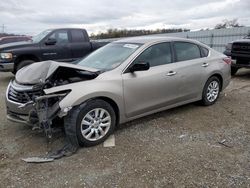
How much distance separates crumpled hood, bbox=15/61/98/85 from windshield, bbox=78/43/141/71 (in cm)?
41

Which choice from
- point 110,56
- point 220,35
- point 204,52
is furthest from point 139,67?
point 220,35

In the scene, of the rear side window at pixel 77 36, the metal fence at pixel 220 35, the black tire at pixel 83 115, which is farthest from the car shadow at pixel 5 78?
the black tire at pixel 83 115

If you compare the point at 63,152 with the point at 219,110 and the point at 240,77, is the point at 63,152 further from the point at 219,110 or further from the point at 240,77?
the point at 240,77

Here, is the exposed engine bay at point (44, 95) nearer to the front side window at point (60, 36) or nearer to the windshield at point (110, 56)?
the windshield at point (110, 56)

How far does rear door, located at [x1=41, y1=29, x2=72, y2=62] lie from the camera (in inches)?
377

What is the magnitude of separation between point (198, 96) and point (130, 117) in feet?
6.16

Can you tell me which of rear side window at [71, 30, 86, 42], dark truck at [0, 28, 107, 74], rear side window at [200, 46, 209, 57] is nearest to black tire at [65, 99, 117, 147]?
rear side window at [200, 46, 209, 57]

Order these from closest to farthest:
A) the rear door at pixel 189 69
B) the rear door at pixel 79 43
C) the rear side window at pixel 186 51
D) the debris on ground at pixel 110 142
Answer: the debris on ground at pixel 110 142
the rear door at pixel 189 69
the rear side window at pixel 186 51
the rear door at pixel 79 43

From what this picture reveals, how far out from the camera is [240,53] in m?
8.95

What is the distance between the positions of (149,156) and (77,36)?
7.69m

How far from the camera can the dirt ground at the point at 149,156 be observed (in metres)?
3.18

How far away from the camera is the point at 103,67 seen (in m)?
4.53

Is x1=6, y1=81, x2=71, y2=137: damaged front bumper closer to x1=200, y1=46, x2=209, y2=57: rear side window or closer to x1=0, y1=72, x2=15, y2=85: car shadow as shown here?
x1=200, y1=46, x2=209, y2=57: rear side window

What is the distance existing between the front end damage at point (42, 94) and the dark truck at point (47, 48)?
5018mm
